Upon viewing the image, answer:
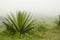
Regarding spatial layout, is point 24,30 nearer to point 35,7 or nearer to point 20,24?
point 20,24

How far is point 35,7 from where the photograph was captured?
14.5 feet

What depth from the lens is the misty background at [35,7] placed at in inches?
168

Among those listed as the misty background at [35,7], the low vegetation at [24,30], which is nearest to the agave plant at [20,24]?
the low vegetation at [24,30]

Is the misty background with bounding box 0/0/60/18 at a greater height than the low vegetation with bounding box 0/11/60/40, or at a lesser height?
greater

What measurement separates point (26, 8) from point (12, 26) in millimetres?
769

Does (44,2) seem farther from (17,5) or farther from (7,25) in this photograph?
(7,25)

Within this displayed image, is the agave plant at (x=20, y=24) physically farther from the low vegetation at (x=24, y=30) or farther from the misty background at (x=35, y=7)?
the misty background at (x=35, y=7)

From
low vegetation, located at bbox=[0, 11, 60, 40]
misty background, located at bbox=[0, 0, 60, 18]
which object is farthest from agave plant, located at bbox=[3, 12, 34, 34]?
misty background, located at bbox=[0, 0, 60, 18]

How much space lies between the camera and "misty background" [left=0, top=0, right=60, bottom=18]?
4.28m

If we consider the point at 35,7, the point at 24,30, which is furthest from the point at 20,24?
the point at 35,7

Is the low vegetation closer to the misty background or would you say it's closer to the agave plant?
the agave plant

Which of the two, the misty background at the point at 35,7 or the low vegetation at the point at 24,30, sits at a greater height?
the misty background at the point at 35,7

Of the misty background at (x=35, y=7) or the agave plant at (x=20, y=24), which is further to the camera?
the misty background at (x=35, y=7)

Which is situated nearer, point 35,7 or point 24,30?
point 24,30
